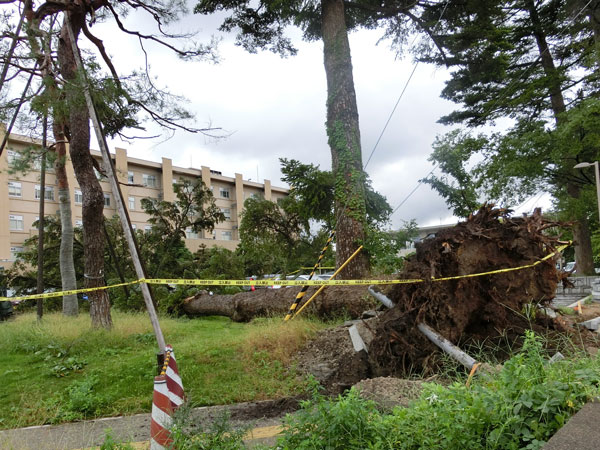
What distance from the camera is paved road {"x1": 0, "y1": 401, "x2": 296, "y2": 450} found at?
11.6 feet

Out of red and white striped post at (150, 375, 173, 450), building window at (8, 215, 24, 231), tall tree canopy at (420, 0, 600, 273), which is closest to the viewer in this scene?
red and white striped post at (150, 375, 173, 450)

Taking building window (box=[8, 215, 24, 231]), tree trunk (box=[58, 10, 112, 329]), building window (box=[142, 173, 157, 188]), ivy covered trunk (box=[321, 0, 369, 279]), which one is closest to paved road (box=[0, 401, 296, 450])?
tree trunk (box=[58, 10, 112, 329])

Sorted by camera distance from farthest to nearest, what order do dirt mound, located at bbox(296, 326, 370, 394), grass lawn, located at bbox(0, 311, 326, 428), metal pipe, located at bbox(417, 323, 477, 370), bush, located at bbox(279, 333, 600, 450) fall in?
dirt mound, located at bbox(296, 326, 370, 394) < grass lawn, located at bbox(0, 311, 326, 428) < metal pipe, located at bbox(417, 323, 477, 370) < bush, located at bbox(279, 333, 600, 450)

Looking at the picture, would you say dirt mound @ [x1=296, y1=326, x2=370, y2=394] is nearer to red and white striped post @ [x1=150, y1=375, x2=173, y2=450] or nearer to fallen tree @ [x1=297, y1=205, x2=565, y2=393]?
→ fallen tree @ [x1=297, y1=205, x2=565, y2=393]

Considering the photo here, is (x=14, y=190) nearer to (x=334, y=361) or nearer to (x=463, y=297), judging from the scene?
(x=334, y=361)

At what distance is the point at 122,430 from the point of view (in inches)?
160

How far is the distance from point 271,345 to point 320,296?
235 cm

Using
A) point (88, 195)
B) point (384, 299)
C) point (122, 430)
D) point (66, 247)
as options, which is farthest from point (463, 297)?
point (66, 247)

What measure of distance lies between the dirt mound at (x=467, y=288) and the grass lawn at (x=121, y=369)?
57.2 inches

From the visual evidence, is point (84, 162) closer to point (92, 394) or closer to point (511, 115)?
point (92, 394)

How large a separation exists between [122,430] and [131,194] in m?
47.5

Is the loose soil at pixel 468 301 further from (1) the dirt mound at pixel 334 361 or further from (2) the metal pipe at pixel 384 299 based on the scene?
(2) the metal pipe at pixel 384 299

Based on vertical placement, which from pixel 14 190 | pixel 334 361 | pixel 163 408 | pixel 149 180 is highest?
pixel 149 180

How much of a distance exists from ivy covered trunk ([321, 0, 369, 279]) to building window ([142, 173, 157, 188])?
42.5 m
